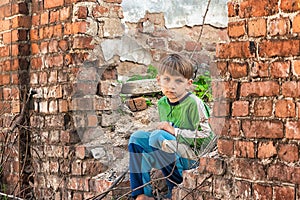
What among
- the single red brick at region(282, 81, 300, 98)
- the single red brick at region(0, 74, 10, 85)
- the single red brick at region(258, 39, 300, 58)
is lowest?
the single red brick at region(282, 81, 300, 98)

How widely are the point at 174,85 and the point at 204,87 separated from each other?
0.14 meters

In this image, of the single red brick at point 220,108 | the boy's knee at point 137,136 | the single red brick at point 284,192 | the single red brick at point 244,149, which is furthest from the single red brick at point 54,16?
the single red brick at point 284,192

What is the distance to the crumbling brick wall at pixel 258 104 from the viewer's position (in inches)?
101

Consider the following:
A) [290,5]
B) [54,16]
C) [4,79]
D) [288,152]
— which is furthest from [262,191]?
[4,79]

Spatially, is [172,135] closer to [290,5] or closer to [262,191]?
[262,191]

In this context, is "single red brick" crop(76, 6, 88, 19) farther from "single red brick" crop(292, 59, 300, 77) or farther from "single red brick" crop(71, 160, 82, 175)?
"single red brick" crop(292, 59, 300, 77)

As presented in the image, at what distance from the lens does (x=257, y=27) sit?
2680 millimetres

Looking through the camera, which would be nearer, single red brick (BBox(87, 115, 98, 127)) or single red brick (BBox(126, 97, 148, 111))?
single red brick (BBox(126, 97, 148, 111))

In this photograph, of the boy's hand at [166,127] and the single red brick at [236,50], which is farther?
the boy's hand at [166,127]

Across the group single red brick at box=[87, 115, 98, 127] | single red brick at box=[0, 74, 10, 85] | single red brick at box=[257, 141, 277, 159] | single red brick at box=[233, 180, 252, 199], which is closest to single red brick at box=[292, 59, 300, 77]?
single red brick at box=[257, 141, 277, 159]

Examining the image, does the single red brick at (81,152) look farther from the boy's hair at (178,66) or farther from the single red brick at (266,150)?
the single red brick at (266,150)

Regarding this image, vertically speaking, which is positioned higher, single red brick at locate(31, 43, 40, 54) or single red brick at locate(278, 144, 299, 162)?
single red brick at locate(31, 43, 40, 54)

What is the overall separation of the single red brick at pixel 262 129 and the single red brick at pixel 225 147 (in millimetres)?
113

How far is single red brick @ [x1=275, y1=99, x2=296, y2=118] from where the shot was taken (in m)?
2.56
